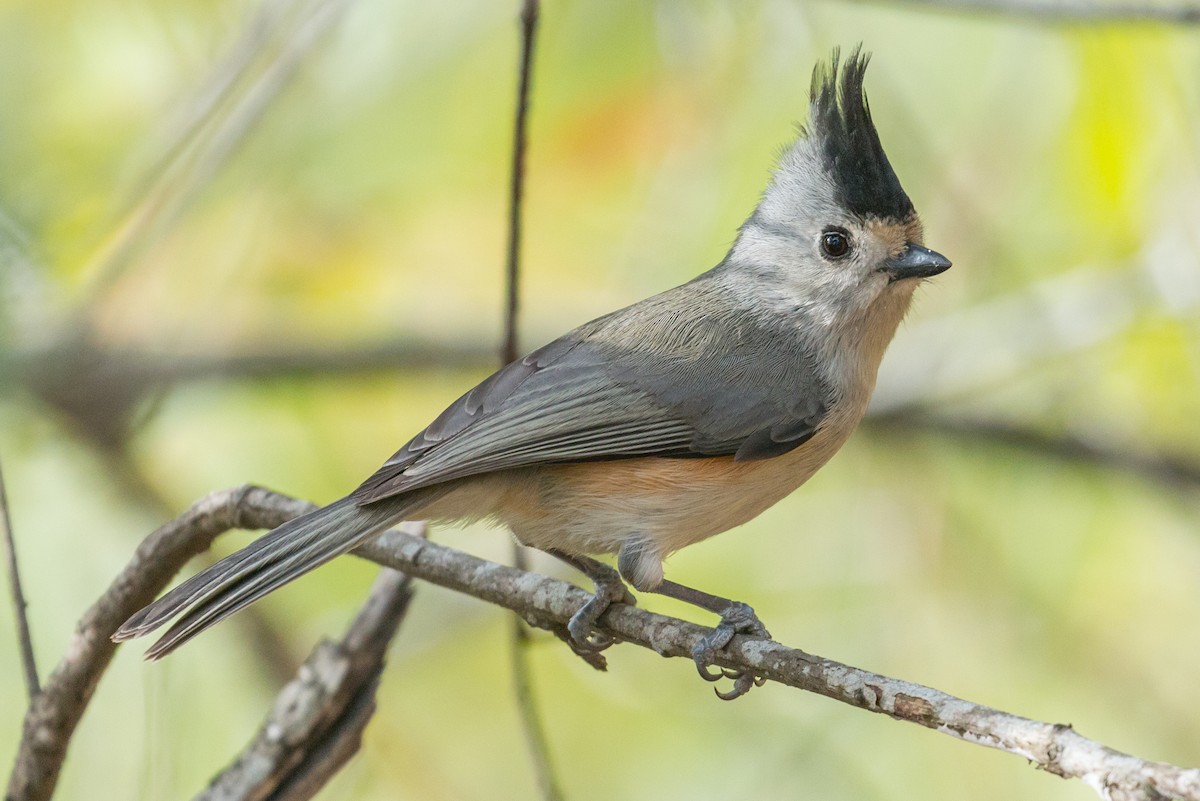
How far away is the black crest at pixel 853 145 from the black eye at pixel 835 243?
0.07 m

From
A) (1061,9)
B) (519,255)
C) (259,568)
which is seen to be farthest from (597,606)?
(1061,9)

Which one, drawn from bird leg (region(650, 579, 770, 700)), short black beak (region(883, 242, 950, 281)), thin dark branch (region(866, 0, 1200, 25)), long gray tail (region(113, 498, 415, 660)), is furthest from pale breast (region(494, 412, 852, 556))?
thin dark branch (region(866, 0, 1200, 25))

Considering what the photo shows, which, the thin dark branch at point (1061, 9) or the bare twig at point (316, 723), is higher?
the thin dark branch at point (1061, 9)

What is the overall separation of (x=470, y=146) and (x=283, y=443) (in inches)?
52.1

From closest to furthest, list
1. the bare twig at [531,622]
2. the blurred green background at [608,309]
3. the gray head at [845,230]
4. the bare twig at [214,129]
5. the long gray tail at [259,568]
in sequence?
the bare twig at [531,622] < the long gray tail at [259,568] < the gray head at [845,230] < the bare twig at [214,129] < the blurred green background at [608,309]

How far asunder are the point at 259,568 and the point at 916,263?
1.62 meters

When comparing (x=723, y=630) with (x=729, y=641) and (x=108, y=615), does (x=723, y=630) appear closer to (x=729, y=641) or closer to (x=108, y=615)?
(x=729, y=641)

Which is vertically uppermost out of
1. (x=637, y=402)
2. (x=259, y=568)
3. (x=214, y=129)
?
(x=214, y=129)

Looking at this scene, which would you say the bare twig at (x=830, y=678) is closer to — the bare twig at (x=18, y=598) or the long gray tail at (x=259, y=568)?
the long gray tail at (x=259, y=568)

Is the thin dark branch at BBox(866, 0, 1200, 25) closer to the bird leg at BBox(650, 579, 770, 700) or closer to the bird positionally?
the bird

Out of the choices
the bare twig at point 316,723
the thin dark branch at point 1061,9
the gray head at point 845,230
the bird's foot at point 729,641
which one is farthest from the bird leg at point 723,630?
the thin dark branch at point 1061,9

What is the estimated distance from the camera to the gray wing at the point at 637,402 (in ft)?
8.58

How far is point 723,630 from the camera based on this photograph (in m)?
Result: 2.28

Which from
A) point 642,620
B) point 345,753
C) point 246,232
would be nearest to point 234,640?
point 246,232
